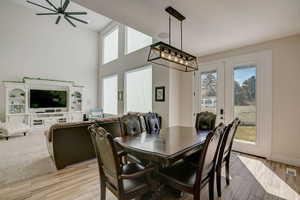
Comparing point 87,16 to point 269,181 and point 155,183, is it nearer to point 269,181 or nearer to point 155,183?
point 155,183

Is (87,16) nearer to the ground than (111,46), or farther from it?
farther from it

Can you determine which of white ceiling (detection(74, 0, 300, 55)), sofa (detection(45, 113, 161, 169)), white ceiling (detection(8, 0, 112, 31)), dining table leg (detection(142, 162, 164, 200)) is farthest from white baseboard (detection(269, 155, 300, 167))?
white ceiling (detection(8, 0, 112, 31))

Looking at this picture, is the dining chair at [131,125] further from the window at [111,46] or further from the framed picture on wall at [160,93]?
the window at [111,46]

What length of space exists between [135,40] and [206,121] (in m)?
4.60

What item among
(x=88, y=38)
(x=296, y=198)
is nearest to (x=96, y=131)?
(x=296, y=198)

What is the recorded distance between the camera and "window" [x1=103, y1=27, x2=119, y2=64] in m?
7.18

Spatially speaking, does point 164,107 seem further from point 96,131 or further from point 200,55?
point 96,131

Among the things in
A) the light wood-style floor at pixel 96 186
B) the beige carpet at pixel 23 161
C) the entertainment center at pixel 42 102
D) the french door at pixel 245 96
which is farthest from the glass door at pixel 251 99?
the entertainment center at pixel 42 102

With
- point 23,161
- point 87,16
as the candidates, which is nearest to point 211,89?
point 23,161

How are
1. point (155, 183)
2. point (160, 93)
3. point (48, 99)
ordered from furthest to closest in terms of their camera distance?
point (48, 99) < point (160, 93) < point (155, 183)

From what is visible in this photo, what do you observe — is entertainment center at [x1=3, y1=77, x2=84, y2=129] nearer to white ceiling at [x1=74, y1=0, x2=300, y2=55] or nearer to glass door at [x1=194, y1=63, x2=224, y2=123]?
white ceiling at [x1=74, y1=0, x2=300, y2=55]

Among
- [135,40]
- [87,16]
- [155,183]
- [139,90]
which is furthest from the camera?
[87,16]

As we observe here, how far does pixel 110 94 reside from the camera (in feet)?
24.5

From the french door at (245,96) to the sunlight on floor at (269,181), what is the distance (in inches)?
22.7
